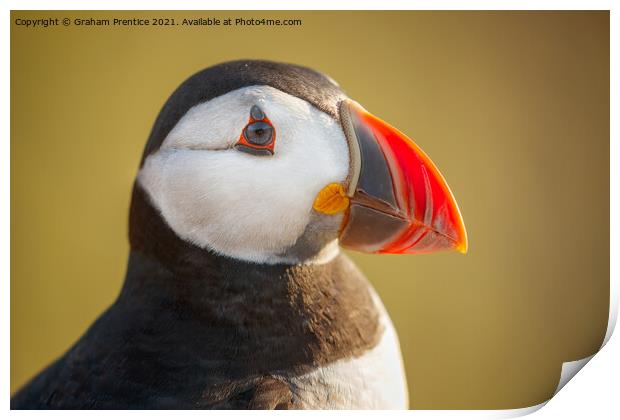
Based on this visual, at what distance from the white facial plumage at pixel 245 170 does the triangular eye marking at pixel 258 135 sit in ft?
0.04

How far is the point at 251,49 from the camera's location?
225 centimetres

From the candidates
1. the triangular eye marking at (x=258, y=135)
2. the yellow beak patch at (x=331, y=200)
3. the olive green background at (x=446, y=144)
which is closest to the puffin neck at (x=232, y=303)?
the yellow beak patch at (x=331, y=200)

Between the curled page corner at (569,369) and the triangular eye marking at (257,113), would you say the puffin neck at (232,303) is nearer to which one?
the triangular eye marking at (257,113)

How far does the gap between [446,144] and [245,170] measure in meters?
1.10

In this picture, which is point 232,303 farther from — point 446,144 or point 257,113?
point 446,144

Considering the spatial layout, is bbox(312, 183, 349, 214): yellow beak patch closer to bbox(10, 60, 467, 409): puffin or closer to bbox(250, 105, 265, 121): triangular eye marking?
bbox(10, 60, 467, 409): puffin

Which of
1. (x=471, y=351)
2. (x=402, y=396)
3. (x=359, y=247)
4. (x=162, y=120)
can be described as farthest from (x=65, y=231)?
(x=471, y=351)

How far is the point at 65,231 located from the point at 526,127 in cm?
170

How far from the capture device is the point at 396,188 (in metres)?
1.76

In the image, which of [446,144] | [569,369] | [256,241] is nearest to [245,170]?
[256,241]

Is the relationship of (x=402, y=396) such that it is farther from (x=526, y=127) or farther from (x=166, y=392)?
(x=526, y=127)

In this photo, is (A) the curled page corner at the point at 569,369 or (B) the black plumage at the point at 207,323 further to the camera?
(A) the curled page corner at the point at 569,369

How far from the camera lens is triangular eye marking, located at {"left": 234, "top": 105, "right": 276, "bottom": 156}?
68.0 inches

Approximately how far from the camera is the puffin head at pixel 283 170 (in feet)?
5.71
